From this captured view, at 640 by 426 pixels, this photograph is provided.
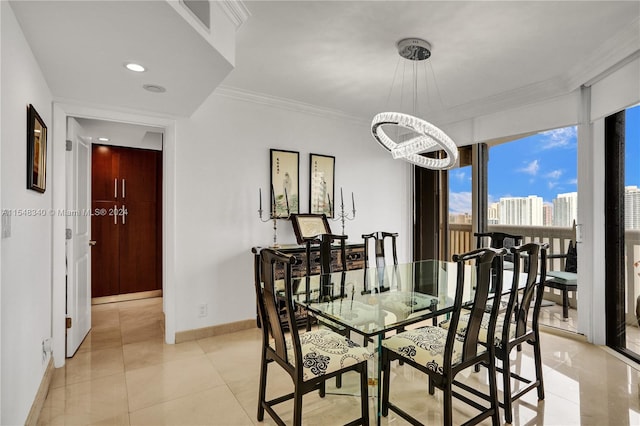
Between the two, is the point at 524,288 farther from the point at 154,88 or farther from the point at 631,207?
the point at 154,88

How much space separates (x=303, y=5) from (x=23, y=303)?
7.65 ft

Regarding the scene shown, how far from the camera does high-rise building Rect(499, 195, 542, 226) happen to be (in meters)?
3.88

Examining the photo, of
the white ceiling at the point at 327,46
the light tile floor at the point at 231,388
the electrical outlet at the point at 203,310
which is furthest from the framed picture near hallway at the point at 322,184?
the light tile floor at the point at 231,388

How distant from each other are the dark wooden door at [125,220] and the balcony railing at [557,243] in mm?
4273

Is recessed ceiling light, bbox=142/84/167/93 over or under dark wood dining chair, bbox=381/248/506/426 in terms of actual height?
over

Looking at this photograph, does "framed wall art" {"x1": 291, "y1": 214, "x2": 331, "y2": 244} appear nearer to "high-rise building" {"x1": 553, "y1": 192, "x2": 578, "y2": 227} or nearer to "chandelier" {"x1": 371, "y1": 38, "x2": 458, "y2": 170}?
"chandelier" {"x1": 371, "y1": 38, "x2": 458, "y2": 170}

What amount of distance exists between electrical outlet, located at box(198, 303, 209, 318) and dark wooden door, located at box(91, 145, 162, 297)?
2061mm

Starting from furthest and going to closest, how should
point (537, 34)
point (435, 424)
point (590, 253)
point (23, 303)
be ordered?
point (590, 253) → point (537, 34) → point (435, 424) → point (23, 303)

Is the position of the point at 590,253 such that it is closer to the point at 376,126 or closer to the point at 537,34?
the point at 537,34

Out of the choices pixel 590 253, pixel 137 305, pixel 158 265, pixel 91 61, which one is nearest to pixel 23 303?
pixel 91 61

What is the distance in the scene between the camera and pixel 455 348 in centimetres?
191

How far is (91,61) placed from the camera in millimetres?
2127

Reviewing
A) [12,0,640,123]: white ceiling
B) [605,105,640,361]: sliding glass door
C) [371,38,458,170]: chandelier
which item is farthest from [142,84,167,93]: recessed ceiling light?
[605,105,640,361]: sliding glass door

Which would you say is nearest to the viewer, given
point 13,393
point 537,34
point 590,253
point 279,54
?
point 13,393
